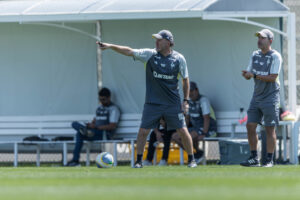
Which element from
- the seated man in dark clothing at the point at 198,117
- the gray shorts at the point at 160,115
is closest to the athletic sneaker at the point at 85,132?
the seated man in dark clothing at the point at 198,117

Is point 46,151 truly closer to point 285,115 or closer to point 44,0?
point 44,0

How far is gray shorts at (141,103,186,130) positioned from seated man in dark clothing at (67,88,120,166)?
3755mm

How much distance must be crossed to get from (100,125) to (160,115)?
396 centimetres

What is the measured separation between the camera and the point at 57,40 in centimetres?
1555

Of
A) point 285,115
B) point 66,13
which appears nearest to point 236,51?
point 285,115

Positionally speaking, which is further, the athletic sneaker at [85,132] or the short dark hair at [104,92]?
the short dark hair at [104,92]

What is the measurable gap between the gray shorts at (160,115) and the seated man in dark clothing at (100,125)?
3755 mm

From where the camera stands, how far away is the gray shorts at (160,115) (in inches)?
421

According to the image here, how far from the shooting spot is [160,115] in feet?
35.2

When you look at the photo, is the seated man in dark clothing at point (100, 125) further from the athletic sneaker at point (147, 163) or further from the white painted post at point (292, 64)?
the white painted post at point (292, 64)

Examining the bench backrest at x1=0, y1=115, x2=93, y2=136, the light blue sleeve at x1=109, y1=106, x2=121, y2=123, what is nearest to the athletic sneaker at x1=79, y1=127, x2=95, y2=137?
the light blue sleeve at x1=109, y1=106, x2=121, y2=123

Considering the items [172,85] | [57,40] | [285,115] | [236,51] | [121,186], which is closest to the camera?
[121,186]

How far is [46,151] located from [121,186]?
8551 millimetres

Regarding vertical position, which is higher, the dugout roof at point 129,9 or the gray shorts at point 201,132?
the dugout roof at point 129,9
